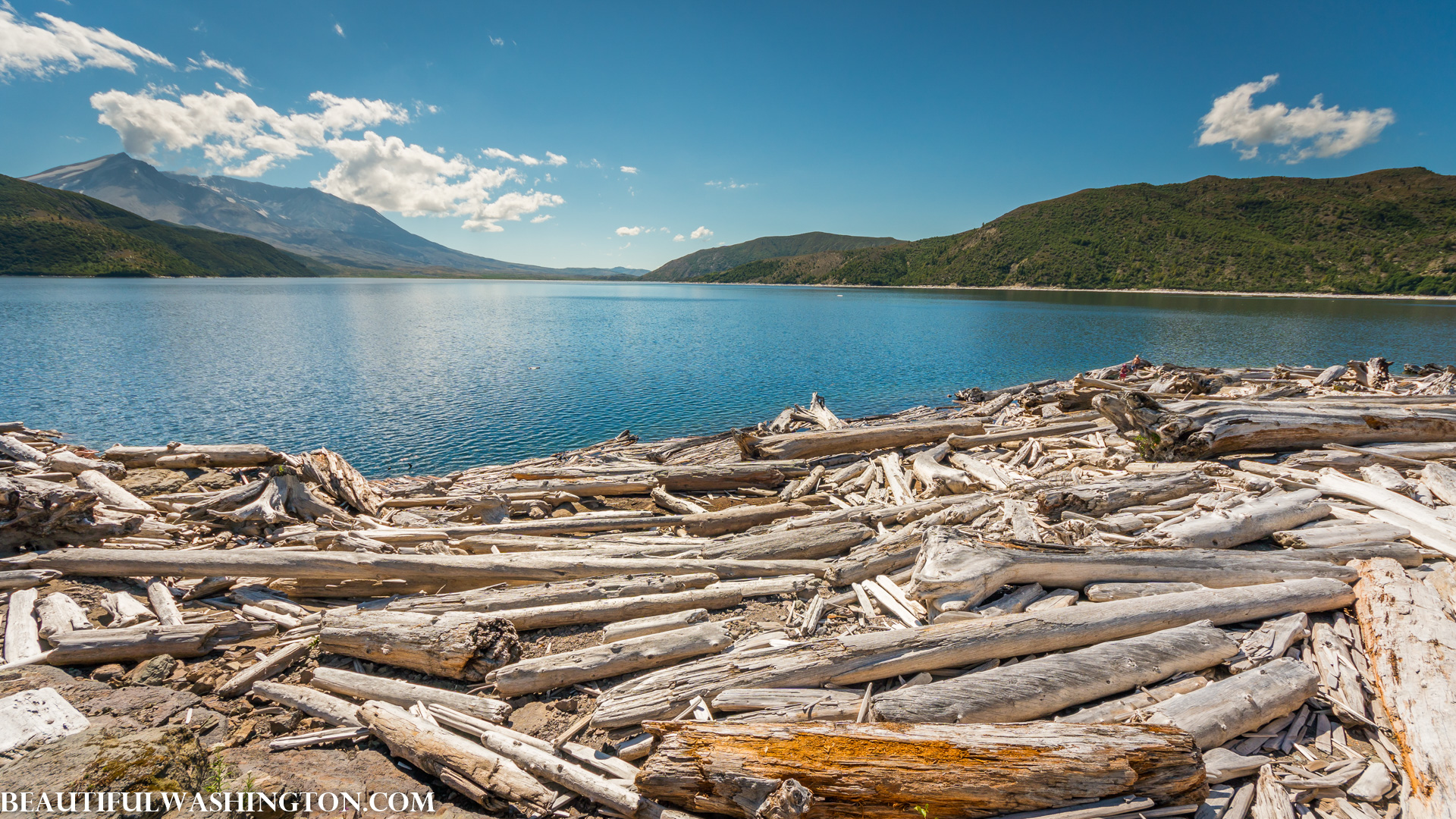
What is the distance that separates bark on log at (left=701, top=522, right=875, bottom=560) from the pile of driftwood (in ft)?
0.19

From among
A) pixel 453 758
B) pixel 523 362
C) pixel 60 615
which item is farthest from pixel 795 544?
pixel 523 362

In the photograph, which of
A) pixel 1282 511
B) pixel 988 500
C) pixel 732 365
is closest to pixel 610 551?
pixel 988 500

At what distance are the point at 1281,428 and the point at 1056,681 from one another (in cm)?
1139

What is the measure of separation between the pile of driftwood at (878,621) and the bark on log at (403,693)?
0.04 m

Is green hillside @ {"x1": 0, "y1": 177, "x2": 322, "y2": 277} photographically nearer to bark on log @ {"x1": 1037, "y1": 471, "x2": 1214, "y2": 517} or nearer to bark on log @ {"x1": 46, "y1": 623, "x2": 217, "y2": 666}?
bark on log @ {"x1": 46, "y1": 623, "x2": 217, "y2": 666}

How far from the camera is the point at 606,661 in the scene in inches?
238

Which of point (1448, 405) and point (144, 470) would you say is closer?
point (144, 470)

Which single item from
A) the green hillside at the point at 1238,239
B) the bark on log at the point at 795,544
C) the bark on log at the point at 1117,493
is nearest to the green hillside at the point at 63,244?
the bark on log at the point at 795,544

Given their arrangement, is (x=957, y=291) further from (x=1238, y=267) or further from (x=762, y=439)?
(x=762, y=439)

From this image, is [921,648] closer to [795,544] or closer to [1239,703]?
[1239,703]

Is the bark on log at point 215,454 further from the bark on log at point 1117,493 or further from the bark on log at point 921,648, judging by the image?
the bark on log at point 1117,493

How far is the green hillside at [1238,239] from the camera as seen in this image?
11569cm

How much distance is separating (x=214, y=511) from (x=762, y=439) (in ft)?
40.7

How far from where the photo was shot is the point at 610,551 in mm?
9062
